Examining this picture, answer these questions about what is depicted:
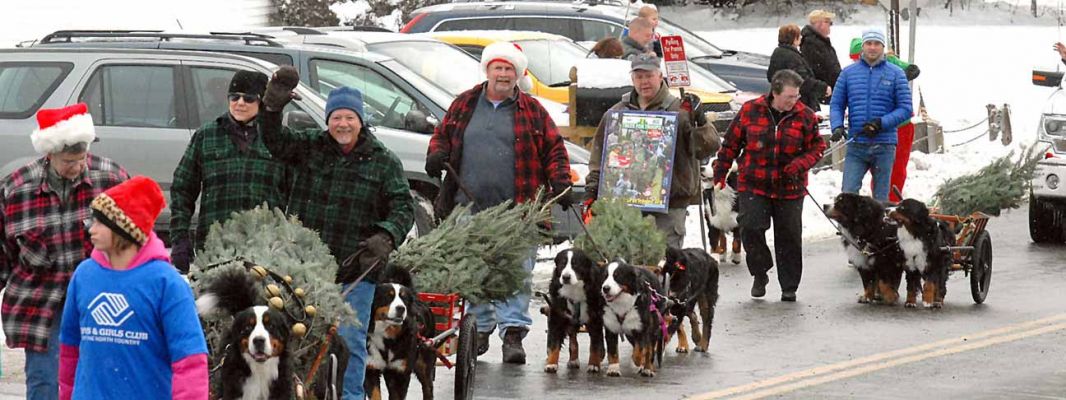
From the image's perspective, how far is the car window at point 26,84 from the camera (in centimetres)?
1457

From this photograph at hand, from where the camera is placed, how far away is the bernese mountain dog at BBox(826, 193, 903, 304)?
13.4m

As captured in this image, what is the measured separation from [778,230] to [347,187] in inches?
227

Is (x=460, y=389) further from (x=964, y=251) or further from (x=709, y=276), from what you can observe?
(x=964, y=251)

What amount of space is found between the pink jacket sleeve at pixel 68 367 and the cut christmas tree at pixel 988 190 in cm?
900

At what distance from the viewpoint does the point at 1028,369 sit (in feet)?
36.0

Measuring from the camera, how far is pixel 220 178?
28.1ft

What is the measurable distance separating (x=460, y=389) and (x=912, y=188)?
480 inches

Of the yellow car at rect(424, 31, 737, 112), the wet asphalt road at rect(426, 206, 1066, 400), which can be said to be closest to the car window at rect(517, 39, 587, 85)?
the yellow car at rect(424, 31, 737, 112)

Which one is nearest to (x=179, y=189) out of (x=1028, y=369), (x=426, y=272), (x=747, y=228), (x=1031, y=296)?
(x=426, y=272)

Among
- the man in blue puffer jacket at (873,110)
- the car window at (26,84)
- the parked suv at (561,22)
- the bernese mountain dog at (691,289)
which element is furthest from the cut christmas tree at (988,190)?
the parked suv at (561,22)

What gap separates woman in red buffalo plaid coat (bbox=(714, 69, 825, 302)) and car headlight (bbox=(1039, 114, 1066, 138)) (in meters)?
3.92

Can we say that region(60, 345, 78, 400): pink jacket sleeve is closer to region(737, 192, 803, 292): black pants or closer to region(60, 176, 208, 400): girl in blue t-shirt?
region(60, 176, 208, 400): girl in blue t-shirt

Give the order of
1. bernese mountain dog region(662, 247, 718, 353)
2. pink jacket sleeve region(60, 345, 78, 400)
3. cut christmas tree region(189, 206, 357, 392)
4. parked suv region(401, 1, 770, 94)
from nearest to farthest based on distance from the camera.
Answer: pink jacket sleeve region(60, 345, 78, 400)
cut christmas tree region(189, 206, 357, 392)
bernese mountain dog region(662, 247, 718, 353)
parked suv region(401, 1, 770, 94)

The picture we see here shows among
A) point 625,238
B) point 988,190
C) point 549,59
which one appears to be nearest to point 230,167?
point 625,238
